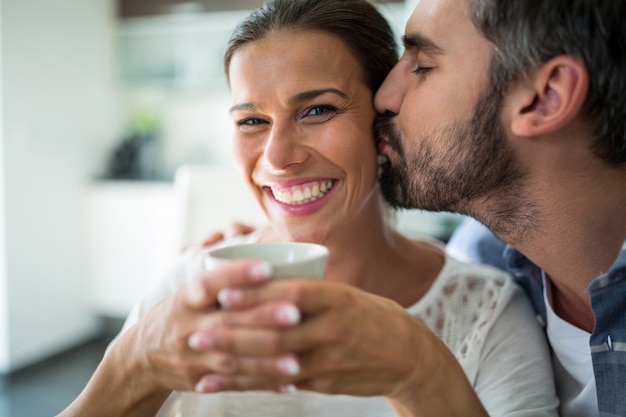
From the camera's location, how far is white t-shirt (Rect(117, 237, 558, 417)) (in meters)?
1.20

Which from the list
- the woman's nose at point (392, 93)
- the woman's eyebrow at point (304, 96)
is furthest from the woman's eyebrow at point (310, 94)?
the woman's nose at point (392, 93)

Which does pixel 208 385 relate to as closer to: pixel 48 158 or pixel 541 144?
pixel 541 144

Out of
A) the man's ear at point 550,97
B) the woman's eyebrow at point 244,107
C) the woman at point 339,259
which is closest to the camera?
the woman at point 339,259

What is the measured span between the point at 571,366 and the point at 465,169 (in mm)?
474

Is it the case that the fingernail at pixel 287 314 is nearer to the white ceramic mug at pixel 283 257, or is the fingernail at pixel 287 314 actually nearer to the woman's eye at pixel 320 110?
the white ceramic mug at pixel 283 257

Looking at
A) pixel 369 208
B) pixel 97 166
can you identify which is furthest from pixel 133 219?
pixel 369 208

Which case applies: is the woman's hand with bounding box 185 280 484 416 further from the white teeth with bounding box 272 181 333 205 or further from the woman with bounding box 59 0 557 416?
the white teeth with bounding box 272 181 333 205

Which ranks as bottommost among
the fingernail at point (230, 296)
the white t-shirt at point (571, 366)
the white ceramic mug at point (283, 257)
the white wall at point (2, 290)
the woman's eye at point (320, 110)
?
the white wall at point (2, 290)

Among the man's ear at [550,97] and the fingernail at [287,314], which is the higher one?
the man's ear at [550,97]

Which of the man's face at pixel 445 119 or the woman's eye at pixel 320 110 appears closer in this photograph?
the man's face at pixel 445 119

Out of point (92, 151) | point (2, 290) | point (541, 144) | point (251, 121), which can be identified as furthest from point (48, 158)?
point (541, 144)

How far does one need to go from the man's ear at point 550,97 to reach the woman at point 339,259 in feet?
1.09

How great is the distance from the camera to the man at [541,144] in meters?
1.01

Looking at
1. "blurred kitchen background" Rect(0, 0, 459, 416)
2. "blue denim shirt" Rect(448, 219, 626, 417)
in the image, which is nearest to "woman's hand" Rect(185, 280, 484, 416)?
"blue denim shirt" Rect(448, 219, 626, 417)
